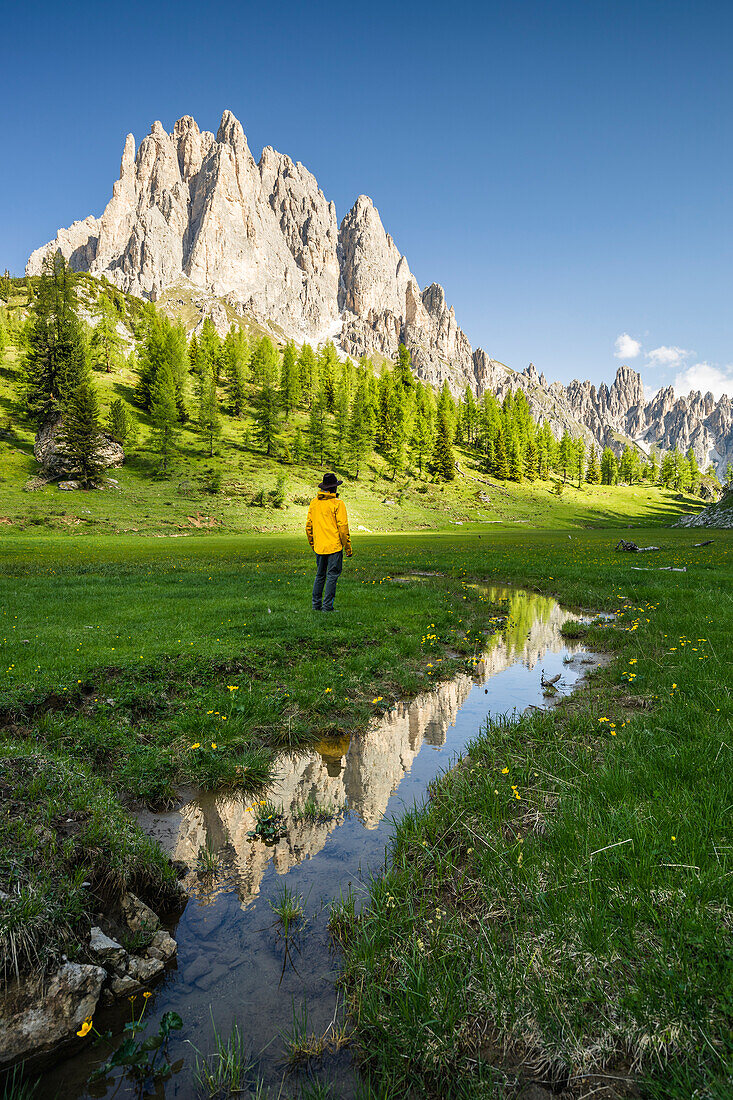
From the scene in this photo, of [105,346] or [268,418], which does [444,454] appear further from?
[105,346]

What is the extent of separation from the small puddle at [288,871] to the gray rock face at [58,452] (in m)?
67.1

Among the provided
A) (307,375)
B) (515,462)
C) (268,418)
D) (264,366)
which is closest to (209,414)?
(268,418)

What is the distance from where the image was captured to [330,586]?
14.0 metres

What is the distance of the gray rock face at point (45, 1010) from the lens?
9.66 ft

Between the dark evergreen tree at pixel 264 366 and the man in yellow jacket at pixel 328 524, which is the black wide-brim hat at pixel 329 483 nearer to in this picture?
the man in yellow jacket at pixel 328 524

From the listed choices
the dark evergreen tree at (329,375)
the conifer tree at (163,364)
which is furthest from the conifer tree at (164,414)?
the dark evergreen tree at (329,375)

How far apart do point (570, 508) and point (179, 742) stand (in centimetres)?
9557

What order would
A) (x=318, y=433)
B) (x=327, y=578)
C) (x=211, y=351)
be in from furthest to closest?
(x=211, y=351) < (x=318, y=433) < (x=327, y=578)

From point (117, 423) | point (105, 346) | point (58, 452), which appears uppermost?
point (105, 346)

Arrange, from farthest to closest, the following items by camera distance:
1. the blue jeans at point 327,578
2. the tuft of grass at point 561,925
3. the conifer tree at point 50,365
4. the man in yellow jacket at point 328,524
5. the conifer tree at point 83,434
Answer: the conifer tree at point 50,365 → the conifer tree at point 83,434 → the blue jeans at point 327,578 → the man in yellow jacket at point 328,524 → the tuft of grass at point 561,925

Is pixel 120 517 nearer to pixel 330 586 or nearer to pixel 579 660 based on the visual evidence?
pixel 330 586

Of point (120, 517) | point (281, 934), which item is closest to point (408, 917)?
point (281, 934)

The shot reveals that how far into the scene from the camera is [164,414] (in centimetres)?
8350

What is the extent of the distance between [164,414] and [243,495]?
1076 inches
